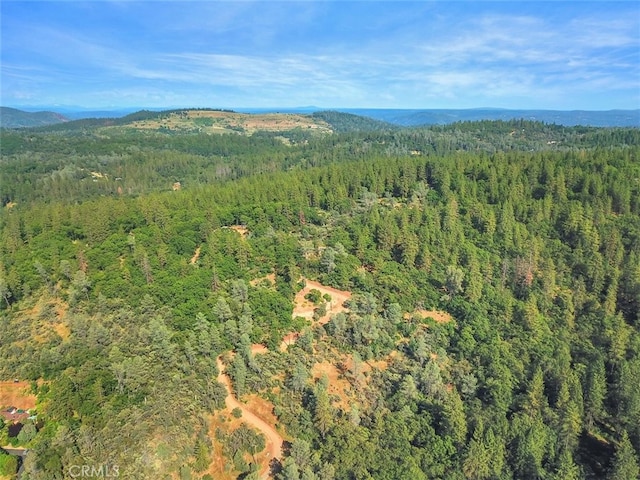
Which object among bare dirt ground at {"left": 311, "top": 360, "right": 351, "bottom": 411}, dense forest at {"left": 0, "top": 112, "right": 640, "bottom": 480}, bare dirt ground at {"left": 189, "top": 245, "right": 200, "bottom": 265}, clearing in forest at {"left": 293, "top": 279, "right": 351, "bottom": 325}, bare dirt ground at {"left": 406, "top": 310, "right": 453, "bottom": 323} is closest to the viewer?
dense forest at {"left": 0, "top": 112, "right": 640, "bottom": 480}

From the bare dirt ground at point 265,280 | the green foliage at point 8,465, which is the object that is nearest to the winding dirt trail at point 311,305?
the bare dirt ground at point 265,280

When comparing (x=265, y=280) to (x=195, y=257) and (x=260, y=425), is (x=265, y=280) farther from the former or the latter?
(x=260, y=425)

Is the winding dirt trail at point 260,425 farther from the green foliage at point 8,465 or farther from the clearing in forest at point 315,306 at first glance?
the green foliage at point 8,465

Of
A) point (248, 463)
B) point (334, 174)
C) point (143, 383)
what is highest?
point (334, 174)

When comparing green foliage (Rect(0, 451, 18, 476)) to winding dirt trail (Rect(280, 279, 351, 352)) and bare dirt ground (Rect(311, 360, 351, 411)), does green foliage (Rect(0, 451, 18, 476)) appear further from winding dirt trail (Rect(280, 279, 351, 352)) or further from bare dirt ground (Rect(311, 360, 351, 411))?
bare dirt ground (Rect(311, 360, 351, 411))

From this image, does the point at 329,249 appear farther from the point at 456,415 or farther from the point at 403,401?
the point at 456,415

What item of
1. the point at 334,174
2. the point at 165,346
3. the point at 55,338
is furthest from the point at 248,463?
the point at 334,174

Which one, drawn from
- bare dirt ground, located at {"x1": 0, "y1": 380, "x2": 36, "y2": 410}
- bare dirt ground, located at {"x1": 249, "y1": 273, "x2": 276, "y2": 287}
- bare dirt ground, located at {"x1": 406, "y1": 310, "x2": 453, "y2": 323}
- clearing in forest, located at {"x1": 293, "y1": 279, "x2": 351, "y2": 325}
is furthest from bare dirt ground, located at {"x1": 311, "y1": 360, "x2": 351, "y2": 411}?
bare dirt ground, located at {"x1": 0, "y1": 380, "x2": 36, "y2": 410}
